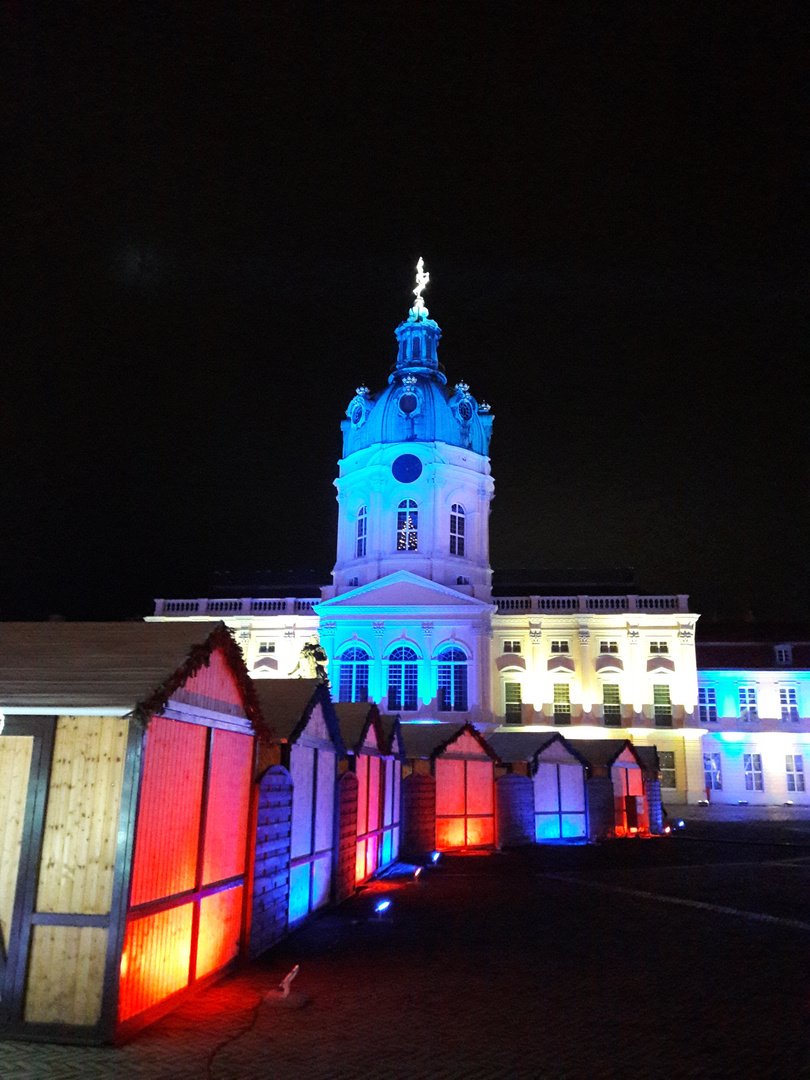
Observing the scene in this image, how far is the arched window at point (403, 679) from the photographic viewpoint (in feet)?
167

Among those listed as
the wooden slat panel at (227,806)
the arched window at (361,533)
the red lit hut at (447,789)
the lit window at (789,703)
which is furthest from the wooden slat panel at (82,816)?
the lit window at (789,703)

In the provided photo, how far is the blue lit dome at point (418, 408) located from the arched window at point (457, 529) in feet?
13.8

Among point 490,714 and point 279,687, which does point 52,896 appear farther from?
point 490,714

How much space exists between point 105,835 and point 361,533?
4737 centimetres

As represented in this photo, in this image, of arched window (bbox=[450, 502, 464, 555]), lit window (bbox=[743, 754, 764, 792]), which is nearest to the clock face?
arched window (bbox=[450, 502, 464, 555])

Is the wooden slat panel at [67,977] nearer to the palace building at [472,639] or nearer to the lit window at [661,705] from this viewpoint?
the palace building at [472,639]

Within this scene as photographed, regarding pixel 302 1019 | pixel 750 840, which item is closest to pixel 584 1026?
pixel 302 1019

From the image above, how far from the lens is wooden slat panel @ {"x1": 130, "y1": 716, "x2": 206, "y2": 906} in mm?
9055

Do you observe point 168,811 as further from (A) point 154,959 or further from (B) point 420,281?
(B) point 420,281

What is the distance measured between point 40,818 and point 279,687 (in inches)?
274

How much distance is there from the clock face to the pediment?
6487 mm

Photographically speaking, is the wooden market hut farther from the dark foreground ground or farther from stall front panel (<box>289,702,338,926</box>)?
stall front panel (<box>289,702,338,926</box>)

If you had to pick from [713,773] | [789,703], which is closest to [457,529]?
[713,773]

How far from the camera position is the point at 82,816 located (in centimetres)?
892
